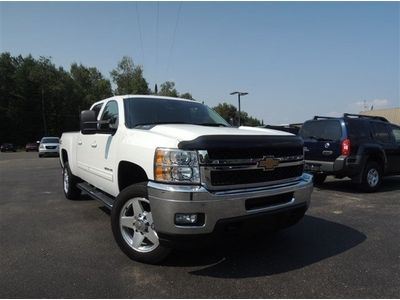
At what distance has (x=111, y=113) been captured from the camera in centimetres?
595

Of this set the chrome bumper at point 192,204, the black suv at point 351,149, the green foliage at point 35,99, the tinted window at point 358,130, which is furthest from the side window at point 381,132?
the green foliage at point 35,99

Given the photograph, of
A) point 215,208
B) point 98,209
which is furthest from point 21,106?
point 215,208

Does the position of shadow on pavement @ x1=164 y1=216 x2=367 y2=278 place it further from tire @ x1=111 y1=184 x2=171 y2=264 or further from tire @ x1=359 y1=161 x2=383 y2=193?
tire @ x1=359 y1=161 x2=383 y2=193

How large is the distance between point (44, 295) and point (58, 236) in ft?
6.71

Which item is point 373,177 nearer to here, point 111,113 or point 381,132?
point 381,132

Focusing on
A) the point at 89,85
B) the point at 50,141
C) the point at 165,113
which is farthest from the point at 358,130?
the point at 89,85

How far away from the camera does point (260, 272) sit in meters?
4.10

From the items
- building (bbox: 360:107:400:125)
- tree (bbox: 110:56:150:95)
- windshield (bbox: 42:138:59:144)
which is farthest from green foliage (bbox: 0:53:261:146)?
windshield (bbox: 42:138:59:144)

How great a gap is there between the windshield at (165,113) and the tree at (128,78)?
5150cm

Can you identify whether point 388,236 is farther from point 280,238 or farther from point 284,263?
point 284,263

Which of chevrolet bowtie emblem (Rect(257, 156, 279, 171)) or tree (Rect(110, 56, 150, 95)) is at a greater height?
tree (Rect(110, 56, 150, 95))

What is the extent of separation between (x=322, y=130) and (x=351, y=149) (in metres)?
0.88

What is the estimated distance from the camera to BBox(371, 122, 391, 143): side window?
387 inches

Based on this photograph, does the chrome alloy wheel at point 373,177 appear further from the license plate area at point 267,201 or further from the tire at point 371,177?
the license plate area at point 267,201
